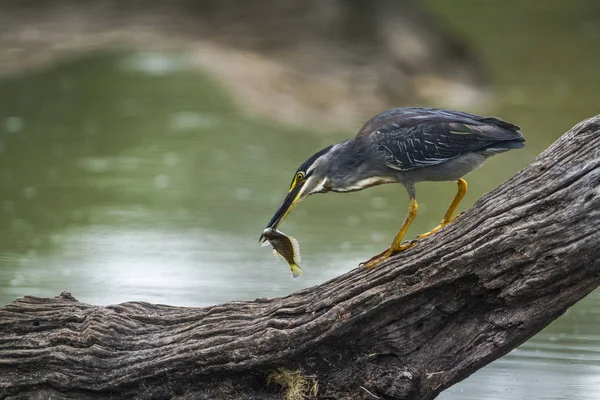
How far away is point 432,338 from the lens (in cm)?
365

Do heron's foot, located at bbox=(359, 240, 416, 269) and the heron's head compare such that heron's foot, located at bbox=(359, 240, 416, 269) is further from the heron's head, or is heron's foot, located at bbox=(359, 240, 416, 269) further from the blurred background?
the blurred background

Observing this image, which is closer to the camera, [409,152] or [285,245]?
[409,152]

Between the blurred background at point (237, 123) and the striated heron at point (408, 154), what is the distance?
119 centimetres

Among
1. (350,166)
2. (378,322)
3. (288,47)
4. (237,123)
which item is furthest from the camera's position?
(288,47)

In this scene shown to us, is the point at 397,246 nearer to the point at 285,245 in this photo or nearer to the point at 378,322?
the point at 378,322

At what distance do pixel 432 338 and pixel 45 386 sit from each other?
4.88 feet

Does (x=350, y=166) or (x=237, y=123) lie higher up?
(x=237, y=123)

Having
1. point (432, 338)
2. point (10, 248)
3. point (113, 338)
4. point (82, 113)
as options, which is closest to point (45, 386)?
point (113, 338)

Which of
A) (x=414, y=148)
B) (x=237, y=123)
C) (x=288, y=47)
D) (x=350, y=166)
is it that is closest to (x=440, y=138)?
(x=414, y=148)

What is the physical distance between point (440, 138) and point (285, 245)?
0.75 meters

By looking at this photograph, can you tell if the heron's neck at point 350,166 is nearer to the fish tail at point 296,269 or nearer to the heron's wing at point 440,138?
the heron's wing at point 440,138

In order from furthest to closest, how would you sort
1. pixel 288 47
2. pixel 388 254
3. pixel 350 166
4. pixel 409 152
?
1. pixel 288 47
2. pixel 350 166
3. pixel 409 152
4. pixel 388 254

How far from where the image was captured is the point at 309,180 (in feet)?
13.3

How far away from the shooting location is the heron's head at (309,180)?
13.2ft
